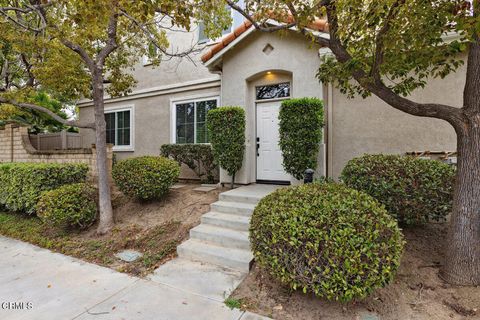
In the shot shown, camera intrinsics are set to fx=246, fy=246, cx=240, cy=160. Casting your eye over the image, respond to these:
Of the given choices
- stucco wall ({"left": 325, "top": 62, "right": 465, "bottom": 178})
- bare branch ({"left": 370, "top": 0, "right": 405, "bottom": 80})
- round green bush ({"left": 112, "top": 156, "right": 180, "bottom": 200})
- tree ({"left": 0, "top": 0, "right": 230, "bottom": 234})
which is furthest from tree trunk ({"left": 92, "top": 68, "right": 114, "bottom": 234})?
stucco wall ({"left": 325, "top": 62, "right": 465, "bottom": 178})

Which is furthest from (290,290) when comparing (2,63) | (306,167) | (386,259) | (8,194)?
(2,63)

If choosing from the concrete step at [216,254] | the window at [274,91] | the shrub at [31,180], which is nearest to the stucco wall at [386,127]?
the window at [274,91]

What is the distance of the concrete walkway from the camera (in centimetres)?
277

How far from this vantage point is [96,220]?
5.69 meters

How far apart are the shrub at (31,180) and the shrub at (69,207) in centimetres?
88

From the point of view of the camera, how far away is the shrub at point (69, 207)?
491 cm

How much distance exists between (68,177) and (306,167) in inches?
233

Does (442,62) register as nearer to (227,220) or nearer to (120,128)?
(227,220)

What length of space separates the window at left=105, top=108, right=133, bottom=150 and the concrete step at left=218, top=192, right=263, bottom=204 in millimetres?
6553

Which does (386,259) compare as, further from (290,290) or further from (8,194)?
(8,194)

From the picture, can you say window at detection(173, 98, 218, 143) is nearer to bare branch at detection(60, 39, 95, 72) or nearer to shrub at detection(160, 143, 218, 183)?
A: shrub at detection(160, 143, 218, 183)

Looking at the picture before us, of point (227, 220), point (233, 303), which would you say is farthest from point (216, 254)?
point (233, 303)

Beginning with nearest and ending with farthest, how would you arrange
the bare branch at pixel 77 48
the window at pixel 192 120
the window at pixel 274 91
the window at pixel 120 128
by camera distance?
the bare branch at pixel 77 48, the window at pixel 274 91, the window at pixel 192 120, the window at pixel 120 128

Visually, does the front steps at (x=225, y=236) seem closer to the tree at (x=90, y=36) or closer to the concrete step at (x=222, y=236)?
the concrete step at (x=222, y=236)
